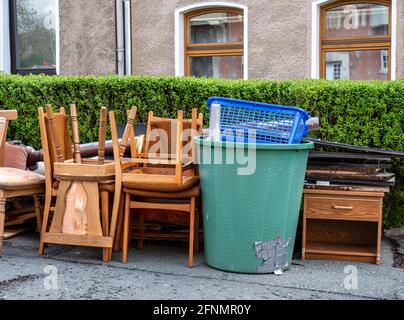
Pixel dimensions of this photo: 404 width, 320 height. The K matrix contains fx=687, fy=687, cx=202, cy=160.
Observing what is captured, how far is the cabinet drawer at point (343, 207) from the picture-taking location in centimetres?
518

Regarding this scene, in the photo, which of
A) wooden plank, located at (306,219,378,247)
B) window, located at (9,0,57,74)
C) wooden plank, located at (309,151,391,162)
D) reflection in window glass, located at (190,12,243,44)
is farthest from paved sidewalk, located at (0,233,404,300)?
window, located at (9,0,57,74)

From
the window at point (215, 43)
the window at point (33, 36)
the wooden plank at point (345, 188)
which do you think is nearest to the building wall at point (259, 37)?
the window at point (215, 43)

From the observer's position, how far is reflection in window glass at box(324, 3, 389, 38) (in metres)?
8.84

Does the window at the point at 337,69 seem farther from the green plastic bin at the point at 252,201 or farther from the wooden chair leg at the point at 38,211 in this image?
the wooden chair leg at the point at 38,211

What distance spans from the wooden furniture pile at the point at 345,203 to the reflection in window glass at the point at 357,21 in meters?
3.51

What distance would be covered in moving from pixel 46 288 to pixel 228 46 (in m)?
6.06

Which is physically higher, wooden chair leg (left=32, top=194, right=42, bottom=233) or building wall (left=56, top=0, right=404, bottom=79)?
building wall (left=56, top=0, right=404, bottom=79)

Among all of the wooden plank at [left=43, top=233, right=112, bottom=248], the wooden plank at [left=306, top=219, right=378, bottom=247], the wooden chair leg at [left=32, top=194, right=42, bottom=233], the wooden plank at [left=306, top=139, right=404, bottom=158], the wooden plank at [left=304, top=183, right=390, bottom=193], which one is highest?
the wooden plank at [left=306, top=139, right=404, bottom=158]

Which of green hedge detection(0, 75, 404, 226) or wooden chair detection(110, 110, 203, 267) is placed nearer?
wooden chair detection(110, 110, 203, 267)

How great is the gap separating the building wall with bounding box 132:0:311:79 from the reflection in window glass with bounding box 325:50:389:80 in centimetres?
37

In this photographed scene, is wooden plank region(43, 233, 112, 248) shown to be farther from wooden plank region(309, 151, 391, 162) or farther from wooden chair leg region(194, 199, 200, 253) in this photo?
wooden plank region(309, 151, 391, 162)
